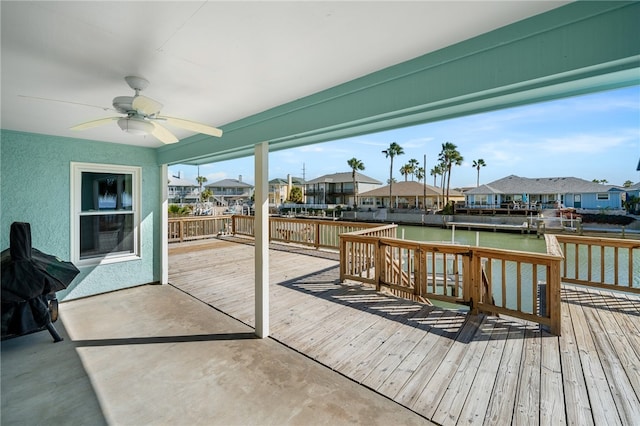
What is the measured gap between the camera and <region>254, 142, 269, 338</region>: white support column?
3338mm

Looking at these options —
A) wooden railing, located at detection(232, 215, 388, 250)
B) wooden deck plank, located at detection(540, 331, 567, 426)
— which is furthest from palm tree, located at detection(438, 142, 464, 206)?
wooden deck plank, located at detection(540, 331, 567, 426)

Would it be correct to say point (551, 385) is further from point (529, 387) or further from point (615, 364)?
point (615, 364)

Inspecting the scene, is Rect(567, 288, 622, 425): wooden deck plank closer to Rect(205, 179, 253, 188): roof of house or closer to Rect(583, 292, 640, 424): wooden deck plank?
Rect(583, 292, 640, 424): wooden deck plank

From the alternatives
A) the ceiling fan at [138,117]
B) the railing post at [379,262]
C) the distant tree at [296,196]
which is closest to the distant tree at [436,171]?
Result: the distant tree at [296,196]

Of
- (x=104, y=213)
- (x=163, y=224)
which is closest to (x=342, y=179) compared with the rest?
(x=163, y=224)

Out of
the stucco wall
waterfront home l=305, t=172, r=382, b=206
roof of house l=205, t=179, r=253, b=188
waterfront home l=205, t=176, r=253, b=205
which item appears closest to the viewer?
the stucco wall

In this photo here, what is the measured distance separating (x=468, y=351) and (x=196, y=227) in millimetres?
9455

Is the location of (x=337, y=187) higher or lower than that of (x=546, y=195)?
higher

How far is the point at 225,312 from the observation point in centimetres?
402

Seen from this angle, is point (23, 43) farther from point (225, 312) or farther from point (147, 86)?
point (225, 312)

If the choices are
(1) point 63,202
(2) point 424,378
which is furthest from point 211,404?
(1) point 63,202

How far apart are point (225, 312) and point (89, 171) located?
10.5ft

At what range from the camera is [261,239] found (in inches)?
136

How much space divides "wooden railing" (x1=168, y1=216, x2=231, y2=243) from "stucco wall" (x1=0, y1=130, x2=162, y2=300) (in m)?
4.52
